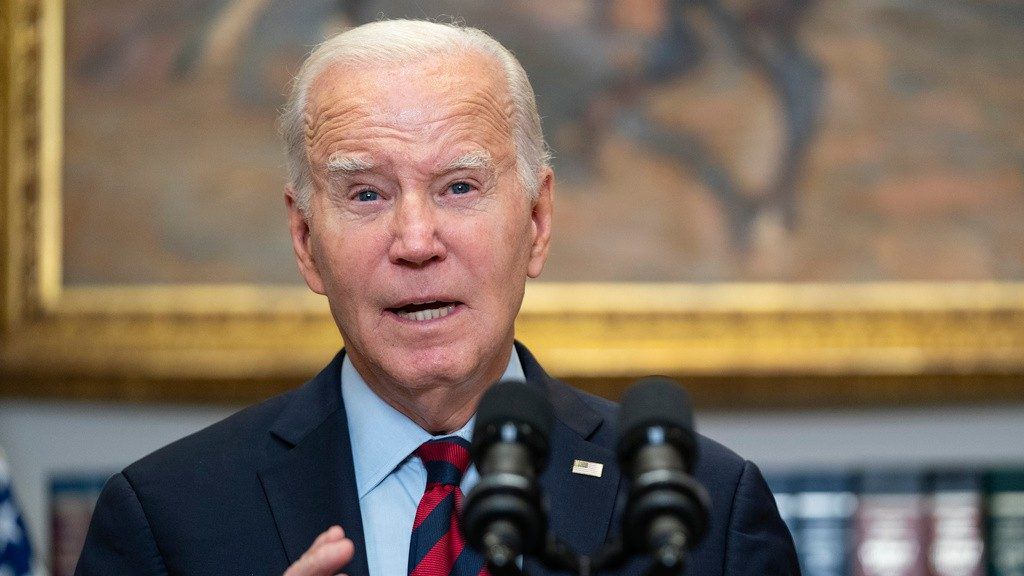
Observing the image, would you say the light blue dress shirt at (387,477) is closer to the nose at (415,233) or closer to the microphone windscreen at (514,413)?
the nose at (415,233)

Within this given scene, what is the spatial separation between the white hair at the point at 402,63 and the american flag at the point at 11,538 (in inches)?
84.9

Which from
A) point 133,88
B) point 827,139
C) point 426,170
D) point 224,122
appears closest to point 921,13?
point 827,139

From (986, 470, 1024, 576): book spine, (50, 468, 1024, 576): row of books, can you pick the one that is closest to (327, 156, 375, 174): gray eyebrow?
(50, 468, 1024, 576): row of books

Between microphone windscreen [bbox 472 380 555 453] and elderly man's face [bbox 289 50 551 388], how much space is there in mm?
657

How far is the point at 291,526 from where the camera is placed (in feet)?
7.90

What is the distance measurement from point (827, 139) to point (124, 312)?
2584 mm

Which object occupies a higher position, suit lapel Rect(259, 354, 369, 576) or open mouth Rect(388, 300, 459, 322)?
open mouth Rect(388, 300, 459, 322)

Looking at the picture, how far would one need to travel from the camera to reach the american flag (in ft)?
13.5

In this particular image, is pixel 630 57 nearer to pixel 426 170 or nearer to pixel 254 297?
pixel 254 297

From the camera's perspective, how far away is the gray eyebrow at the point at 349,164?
2.31 meters

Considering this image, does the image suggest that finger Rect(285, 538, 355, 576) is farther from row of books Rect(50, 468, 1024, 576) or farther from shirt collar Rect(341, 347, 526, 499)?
row of books Rect(50, 468, 1024, 576)

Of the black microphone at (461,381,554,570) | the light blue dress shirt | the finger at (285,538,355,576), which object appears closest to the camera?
the black microphone at (461,381,554,570)

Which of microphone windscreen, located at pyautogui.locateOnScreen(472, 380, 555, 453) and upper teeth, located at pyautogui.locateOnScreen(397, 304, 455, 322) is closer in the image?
microphone windscreen, located at pyautogui.locateOnScreen(472, 380, 555, 453)

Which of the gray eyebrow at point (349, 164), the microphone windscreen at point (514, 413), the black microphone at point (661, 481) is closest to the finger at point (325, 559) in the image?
the microphone windscreen at point (514, 413)
